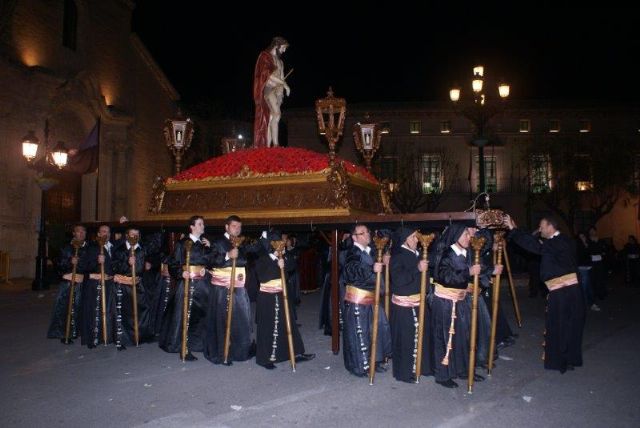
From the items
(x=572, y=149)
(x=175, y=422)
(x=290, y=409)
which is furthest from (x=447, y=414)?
(x=572, y=149)

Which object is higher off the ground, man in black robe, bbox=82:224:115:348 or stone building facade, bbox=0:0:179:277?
stone building facade, bbox=0:0:179:277

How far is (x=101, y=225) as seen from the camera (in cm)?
887

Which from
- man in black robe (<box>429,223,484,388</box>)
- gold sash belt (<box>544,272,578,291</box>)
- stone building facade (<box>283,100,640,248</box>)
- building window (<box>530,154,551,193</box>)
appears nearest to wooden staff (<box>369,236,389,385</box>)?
man in black robe (<box>429,223,484,388</box>)

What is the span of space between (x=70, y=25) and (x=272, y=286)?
2009 centimetres

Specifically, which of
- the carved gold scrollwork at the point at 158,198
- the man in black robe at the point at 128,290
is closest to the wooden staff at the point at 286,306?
the man in black robe at the point at 128,290

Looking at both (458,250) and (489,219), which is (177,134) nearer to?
(458,250)

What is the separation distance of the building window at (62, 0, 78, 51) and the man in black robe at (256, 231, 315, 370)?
1922 centimetres

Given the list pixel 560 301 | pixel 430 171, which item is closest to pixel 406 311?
pixel 560 301

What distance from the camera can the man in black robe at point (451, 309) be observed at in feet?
19.4

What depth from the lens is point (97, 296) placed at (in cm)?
827

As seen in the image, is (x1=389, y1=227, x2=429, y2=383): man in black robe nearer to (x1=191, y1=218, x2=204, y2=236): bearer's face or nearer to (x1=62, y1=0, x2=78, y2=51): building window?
(x1=191, y1=218, x2=204, y2=236): bearer's face

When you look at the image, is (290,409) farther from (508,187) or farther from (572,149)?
(508,187)

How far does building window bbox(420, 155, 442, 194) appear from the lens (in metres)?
37.5

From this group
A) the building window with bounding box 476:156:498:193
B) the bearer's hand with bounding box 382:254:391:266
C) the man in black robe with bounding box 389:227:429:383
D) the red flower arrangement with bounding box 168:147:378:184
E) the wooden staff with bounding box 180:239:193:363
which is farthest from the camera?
the building window with bounding box 476:156:498:193
